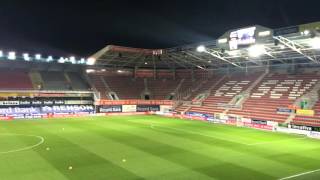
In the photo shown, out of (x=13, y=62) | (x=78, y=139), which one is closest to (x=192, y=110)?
(x=78, y=139)

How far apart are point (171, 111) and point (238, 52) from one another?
16748 millimetres

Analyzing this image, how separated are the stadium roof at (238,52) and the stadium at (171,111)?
16 cm

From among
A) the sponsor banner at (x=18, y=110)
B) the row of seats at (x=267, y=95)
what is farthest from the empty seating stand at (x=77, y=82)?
the row of seats at (x=267, y=95)

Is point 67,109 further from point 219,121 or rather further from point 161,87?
point 219,121

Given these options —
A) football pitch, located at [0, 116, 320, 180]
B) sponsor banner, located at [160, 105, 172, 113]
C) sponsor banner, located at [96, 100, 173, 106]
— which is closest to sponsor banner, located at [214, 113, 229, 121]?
sponsor banner, located at [160, 105, 172, 113]

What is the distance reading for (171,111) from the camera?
5619cm

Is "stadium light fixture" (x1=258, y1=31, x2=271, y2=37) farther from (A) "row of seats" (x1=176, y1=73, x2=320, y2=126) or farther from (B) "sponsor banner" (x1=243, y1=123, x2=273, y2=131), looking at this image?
(A) "row of seats" (x1=176, y1=73, x2=320, y2=126)

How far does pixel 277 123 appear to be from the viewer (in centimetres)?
3628

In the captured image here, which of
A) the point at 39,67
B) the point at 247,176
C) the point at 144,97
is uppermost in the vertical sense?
the point at 39,67

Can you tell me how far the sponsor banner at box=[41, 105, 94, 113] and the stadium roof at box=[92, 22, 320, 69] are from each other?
9.31 metres

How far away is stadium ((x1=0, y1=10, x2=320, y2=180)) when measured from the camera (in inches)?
730

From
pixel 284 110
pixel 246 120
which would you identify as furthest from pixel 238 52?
pixel 284 110

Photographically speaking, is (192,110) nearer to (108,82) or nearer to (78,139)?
(108,82)

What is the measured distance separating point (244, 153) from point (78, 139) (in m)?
13.9
